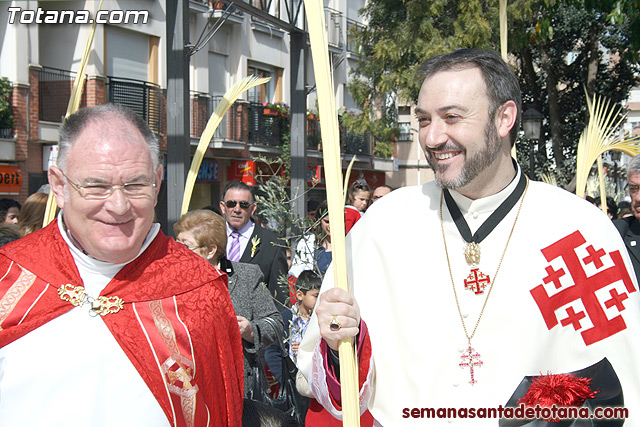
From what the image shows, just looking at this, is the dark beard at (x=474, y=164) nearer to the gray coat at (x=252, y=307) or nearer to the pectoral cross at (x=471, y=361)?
the pectoral cross at (x=471, y=361)

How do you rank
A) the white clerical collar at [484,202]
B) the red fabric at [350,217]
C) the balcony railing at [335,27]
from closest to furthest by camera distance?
the white clerical collar at [484,202] → the red fabric at [350,217] → the balcony railing at [335,27]

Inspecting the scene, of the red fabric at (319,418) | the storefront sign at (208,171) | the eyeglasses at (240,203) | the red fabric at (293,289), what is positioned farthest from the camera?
the storefront sign at (208,171)

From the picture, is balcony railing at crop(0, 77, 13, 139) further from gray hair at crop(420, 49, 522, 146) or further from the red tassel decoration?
the red tassel decoration

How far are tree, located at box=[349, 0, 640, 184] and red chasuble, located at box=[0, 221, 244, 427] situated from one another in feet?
18.3

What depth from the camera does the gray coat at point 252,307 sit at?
12.5 ft

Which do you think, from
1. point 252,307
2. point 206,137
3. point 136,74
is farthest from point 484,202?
point 136,74

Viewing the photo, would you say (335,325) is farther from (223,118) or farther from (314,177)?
(223,118)

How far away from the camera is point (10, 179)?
15820mm

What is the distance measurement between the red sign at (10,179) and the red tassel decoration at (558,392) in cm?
1519

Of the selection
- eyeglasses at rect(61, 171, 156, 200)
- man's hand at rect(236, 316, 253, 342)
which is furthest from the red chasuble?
man's hand at rect(236, 316, 253, 342)

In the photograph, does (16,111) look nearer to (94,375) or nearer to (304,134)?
(304,134)

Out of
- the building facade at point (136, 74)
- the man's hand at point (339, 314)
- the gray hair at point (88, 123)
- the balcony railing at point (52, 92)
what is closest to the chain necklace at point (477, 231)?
the man's hand at point (339, 314)

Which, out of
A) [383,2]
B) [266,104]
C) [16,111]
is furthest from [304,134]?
[266,104]

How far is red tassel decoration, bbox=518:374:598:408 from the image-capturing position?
Answer: 90.6 inches
